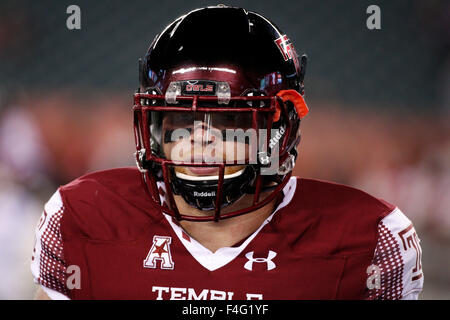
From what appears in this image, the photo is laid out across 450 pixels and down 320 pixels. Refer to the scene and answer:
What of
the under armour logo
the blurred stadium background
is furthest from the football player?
the blurred stadium background

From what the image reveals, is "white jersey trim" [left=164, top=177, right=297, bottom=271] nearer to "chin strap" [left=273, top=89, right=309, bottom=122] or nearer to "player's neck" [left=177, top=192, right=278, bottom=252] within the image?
"player's neck" [left=177, top=192, right=278, bottom=252]

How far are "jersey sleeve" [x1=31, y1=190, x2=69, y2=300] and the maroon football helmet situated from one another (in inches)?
10.5

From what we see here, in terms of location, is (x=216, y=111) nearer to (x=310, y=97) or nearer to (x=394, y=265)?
(x=394, y=265)

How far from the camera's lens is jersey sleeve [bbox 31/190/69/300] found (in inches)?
56.0

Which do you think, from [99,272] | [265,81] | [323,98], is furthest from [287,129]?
[323,98]

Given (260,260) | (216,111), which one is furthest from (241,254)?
(216,111)

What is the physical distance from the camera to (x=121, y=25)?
306 centimetres

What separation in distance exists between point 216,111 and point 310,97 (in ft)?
6.47

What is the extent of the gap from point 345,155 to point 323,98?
342mm

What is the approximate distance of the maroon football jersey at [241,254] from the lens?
134 cm

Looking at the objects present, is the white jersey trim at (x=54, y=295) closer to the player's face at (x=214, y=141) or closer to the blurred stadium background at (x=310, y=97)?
the player's face at (x=214, y=141)

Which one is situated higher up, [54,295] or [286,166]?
[286,166]

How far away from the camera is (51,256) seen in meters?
1.44

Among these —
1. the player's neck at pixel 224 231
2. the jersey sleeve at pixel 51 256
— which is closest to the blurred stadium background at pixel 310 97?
the jersey sleeve at pixel 51 256
